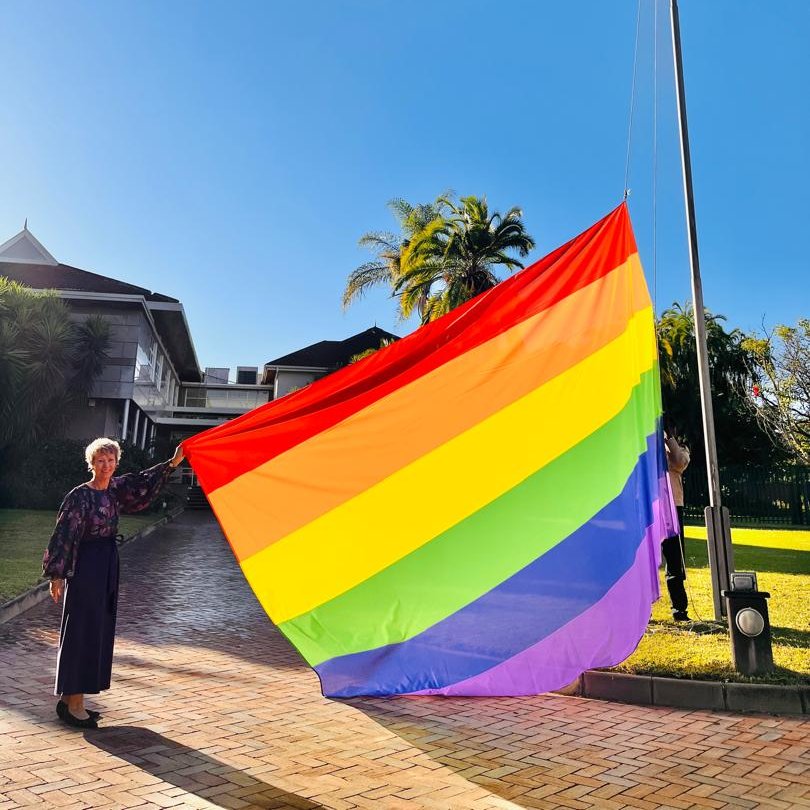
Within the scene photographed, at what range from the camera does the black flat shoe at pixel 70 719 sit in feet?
15.3

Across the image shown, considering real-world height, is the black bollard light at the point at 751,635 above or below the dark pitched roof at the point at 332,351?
below

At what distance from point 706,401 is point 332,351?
1541 inches

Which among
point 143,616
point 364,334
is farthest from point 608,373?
point 364,334

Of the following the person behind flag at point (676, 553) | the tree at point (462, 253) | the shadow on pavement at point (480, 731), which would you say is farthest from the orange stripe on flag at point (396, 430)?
the tree at point (462, 253)

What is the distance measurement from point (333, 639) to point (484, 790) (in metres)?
1.49

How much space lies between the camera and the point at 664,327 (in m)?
40.0

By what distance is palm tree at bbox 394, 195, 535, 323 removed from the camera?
22.4 m

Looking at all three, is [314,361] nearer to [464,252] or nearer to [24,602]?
[464,252]

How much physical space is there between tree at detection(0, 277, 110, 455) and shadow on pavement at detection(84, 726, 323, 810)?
69.2 ft

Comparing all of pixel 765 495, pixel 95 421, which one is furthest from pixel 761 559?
pixel 95 421

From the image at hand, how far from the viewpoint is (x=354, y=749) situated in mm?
4379

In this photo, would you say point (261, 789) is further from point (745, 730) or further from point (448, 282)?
point (448, 282)

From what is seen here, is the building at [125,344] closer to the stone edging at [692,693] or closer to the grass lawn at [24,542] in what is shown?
the grass lawn at [24,542]

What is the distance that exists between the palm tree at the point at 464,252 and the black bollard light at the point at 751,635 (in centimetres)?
1663
